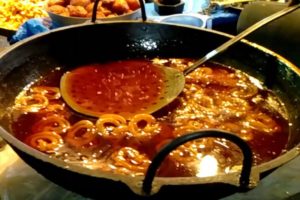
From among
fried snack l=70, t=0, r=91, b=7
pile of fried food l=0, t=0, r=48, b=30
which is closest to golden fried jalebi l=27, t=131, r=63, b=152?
fried snack l=70, t=0, r=91, b=7

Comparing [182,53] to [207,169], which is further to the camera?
[182,53]

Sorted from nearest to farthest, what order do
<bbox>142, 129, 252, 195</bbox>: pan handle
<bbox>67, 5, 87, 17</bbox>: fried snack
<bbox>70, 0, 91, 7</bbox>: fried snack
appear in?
<bbox>142, 129, 252, 195</bbox>: pan handle < <bbox>67, 5, 87, 17</bbox>: fried snack < <bbox>70, 0, 91, 7</bbox>: fried snack

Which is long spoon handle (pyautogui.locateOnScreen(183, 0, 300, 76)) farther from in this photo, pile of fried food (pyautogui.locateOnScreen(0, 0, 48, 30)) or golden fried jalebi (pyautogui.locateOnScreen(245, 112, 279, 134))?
pile of fried food (pyautogui.locateOnScreen(0, 0, 48, 30))

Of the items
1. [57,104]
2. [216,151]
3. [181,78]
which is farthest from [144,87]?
[216,151]

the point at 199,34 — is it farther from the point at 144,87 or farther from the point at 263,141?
the point at 263,141

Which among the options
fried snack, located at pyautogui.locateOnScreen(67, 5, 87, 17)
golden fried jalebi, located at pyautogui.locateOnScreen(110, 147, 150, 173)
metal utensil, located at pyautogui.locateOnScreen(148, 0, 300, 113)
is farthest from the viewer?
fried snack, located at pyautogui.locateOnScreen(67, 5, 87, 17)

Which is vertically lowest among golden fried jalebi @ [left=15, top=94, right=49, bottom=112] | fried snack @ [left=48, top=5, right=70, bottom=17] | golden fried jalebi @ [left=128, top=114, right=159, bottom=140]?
golden fried jalebi @ [left=15, top=94, right=49, bottom=112]

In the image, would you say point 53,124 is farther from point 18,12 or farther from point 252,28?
point 18,12

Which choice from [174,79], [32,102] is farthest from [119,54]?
[32,102]
